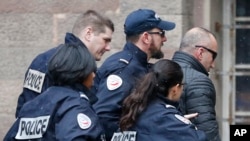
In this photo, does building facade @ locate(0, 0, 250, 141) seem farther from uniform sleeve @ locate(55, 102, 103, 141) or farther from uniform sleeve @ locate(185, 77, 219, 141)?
uniform sleeve @ locate(55, 102, 103, 141)

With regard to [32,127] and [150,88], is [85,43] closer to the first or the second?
[150,88]

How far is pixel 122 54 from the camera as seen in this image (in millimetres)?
5871

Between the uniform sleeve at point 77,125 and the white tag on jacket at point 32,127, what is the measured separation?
8 cm

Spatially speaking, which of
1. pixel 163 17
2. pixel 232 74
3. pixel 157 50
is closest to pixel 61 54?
pixel 157 50

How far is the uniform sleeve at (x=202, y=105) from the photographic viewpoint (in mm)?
5887

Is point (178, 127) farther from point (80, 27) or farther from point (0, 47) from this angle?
point (0, 47)

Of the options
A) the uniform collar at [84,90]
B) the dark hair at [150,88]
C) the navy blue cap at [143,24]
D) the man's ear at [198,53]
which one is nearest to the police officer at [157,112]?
the dark hair at [150,88]

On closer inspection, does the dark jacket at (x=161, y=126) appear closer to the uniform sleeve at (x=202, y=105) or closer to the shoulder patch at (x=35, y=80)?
the uniform sleeve at (x=202, y=105)

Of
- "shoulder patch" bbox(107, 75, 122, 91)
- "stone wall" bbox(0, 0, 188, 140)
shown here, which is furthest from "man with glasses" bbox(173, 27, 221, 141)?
"stone wall" bbox(0, 0, 188, 140)

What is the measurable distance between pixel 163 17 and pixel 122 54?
70.7 inches

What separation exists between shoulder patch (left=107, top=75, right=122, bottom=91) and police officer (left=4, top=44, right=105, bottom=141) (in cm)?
60

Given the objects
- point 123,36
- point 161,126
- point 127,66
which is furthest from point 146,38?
Answer: point 123,36

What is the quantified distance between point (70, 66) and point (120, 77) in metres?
0.82

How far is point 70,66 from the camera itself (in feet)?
16.2
